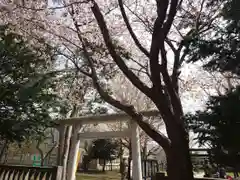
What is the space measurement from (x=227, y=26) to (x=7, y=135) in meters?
5.57

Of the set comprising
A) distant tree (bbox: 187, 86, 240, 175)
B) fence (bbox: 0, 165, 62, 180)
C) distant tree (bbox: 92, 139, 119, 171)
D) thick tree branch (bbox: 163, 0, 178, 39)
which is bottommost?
fence (bbox: 0, 165, 62, 180)

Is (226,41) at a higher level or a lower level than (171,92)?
higher

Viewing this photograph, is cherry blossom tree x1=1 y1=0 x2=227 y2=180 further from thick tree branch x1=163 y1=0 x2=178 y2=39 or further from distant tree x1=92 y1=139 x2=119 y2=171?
distant tree x1=92 y1=139 x2=119 y2=171

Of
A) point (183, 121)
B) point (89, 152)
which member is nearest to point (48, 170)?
point (183, 121)

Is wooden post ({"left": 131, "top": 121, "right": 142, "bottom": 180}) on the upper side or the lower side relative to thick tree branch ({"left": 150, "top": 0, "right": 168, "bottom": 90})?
lower

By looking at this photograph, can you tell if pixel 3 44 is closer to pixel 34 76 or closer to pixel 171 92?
pixel 34 76

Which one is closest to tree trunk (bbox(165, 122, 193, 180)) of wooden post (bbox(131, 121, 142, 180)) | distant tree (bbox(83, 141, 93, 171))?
wooden post (bbox(131, 121, 142, 180))

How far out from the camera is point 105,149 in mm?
16922

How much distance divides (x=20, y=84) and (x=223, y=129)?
16.3 feet

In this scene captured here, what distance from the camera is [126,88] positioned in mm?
10883

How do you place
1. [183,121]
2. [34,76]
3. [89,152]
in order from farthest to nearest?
[89,152] → [34,76] → [183,121]

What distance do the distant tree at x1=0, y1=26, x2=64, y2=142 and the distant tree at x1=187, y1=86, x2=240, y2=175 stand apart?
13.7ft

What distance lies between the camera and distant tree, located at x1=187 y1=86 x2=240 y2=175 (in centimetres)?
273

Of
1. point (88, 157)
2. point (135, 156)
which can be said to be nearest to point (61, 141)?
point (135, 156)
